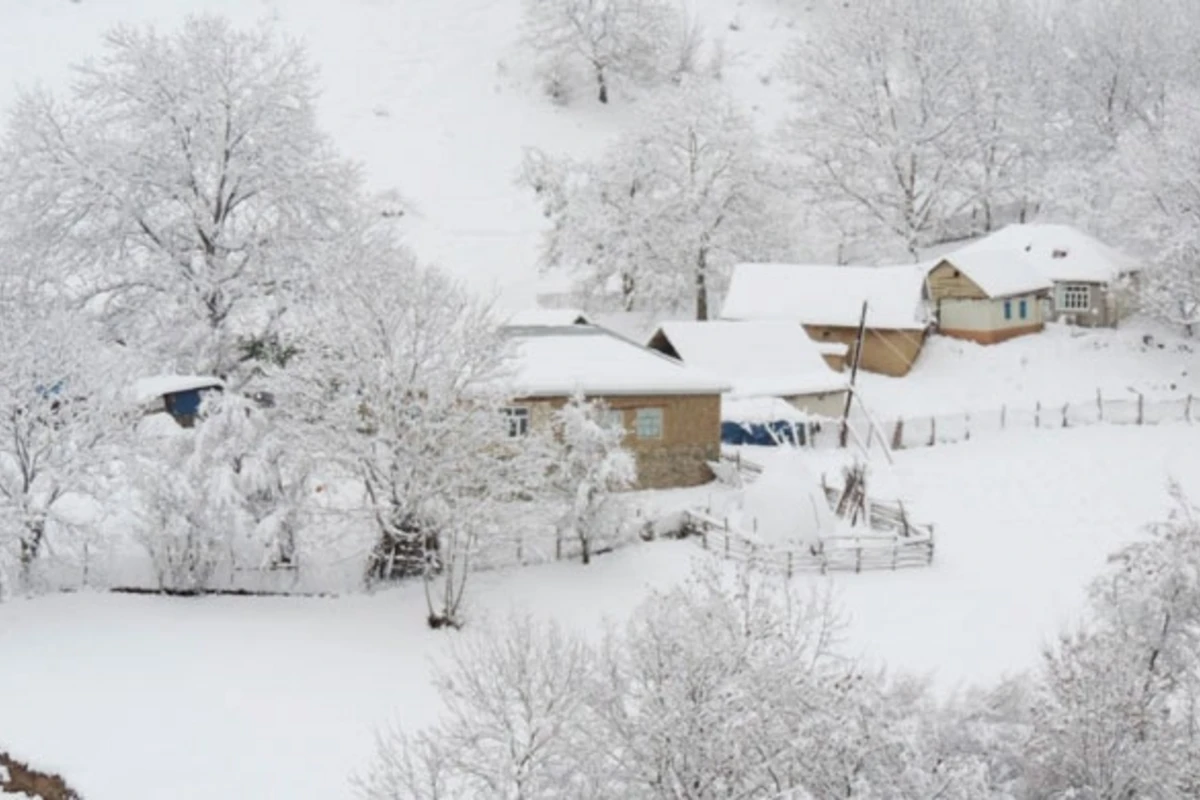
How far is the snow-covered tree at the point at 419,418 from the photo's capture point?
2692cm

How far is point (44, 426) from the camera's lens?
2680 cm

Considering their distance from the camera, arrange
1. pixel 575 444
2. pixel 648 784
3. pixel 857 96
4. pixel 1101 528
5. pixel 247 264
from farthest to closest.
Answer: pixel 857 96 < pixel 247 264 < pixel 1101 528 < pixel 575 444 < pixel 648 784

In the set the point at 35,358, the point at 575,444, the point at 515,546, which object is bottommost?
the point at 515,546

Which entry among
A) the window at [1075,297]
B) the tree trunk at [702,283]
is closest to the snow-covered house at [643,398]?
the tree trunk at [702,283]

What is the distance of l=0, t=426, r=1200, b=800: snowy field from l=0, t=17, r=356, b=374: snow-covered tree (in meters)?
A: 8.78

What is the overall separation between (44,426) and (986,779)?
20.1m

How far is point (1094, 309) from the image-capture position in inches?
2032

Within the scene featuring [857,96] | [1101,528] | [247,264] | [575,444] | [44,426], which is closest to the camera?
[44,426]

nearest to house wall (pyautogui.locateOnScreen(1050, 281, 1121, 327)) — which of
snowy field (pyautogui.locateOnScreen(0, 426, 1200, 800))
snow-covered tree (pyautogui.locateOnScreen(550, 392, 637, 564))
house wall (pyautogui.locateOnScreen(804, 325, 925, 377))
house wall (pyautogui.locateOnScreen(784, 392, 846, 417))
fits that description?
house wall (pyautogui.locateOnScreen(804, 325, 925, 377))

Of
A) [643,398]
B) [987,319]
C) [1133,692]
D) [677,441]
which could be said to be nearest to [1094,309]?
[987,319]

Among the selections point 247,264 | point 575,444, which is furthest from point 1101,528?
point 247,264

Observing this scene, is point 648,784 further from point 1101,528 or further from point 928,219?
point 928,219

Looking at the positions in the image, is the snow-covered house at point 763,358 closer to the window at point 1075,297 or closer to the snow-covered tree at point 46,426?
the window at point 1075,297

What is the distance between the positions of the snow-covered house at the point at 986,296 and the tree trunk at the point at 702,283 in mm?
9071
